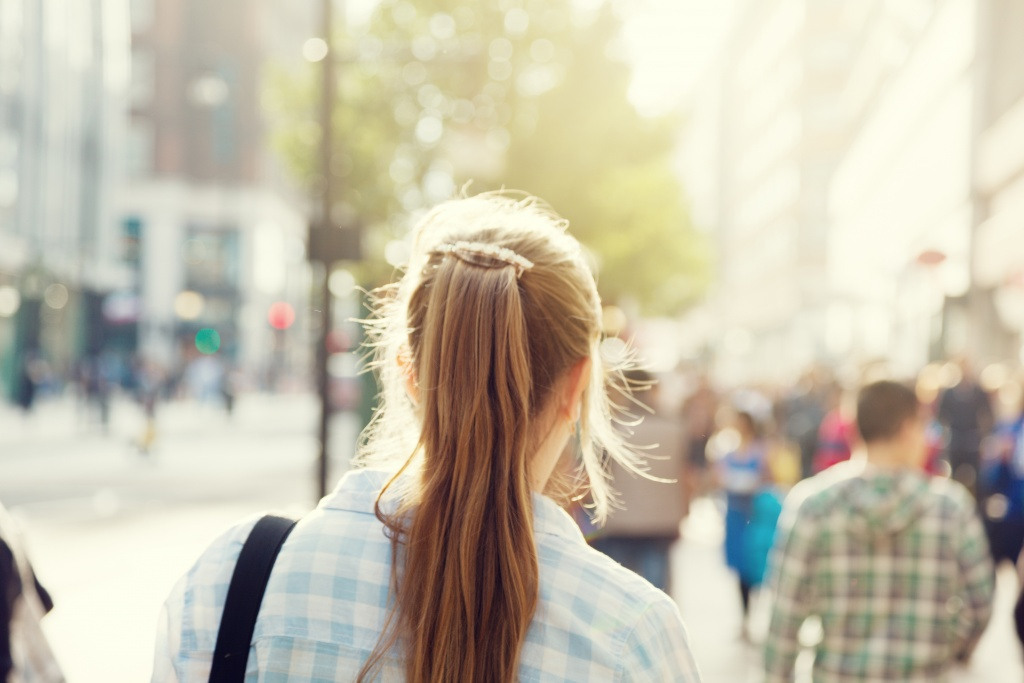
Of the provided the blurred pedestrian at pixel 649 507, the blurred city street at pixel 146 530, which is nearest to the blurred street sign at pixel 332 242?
the blurred city street at pixel 146 530

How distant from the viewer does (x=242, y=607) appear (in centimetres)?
143

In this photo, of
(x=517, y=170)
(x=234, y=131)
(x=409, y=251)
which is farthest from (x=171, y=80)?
Answer: (x=409, y=251)

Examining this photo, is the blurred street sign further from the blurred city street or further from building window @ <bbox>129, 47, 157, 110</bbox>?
building window @ <bbox>129, 47, 157, 110</bbox>

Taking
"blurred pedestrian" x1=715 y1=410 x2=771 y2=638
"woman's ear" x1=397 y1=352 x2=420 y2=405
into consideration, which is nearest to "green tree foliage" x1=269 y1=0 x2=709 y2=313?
"blurred pedestrian" x1=715 y1=410 x2=771 y2=638

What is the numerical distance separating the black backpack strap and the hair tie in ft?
1.48

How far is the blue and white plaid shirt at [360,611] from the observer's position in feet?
4.51

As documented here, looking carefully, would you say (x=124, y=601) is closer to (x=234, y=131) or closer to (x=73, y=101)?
(x=73, y=101)

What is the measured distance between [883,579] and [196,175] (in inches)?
1885

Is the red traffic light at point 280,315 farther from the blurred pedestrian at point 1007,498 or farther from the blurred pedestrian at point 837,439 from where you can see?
the blurred pedestrian at point 1007,498

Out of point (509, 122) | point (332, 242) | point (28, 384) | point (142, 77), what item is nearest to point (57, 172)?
point (28, 384)

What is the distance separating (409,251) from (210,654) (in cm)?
65

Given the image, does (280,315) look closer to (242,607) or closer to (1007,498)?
(1007,498)

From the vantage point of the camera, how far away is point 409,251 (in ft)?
5.58

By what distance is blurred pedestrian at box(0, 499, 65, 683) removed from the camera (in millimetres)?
2004
